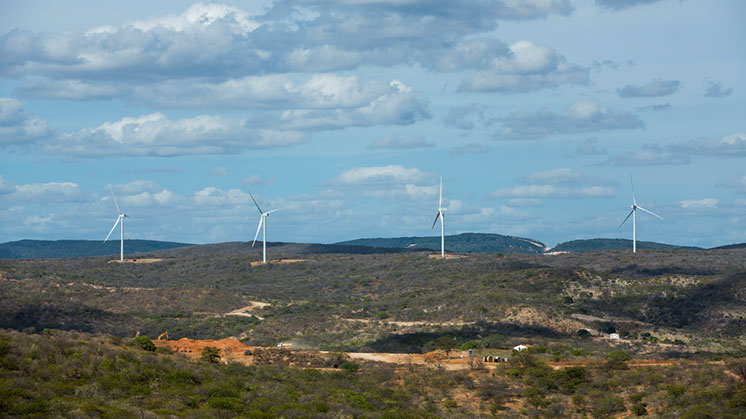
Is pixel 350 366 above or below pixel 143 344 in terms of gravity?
below

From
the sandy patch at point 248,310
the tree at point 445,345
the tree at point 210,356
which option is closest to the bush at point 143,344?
the tree at point 210,356

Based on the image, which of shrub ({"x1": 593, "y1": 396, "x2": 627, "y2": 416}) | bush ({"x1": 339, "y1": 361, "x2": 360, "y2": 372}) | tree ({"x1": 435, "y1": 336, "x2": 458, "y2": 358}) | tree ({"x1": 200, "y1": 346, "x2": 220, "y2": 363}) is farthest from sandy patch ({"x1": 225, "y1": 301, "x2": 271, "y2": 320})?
shrub ({"x1": 593, "y1": 396, "x2": 627, "y2": 416})

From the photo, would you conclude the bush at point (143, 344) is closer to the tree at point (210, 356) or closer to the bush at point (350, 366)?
the tree at point (210, 356)

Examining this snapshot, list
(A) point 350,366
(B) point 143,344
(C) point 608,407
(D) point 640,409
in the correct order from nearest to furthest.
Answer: (D) point 640,409 → (C) point 608,407 → (B) point 143,344 → (A) point 350,366

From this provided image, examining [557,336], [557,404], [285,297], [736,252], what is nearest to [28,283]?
[285,297]

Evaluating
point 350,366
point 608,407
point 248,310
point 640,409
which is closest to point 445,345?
point 350,366

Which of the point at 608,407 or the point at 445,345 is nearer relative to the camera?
the point at 608,407

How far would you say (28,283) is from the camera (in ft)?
449

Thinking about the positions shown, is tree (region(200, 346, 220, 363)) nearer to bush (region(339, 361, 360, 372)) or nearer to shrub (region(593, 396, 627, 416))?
bush (region(339, 361, 360, 372))

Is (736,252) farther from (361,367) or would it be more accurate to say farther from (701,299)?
(361,367)

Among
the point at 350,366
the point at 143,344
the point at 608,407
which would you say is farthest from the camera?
the point at 350,366

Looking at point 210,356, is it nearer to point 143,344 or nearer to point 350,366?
point 143,344

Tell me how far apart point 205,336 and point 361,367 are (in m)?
39.9

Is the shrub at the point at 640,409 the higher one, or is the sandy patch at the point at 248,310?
the sandy patch at the point at 248,310
